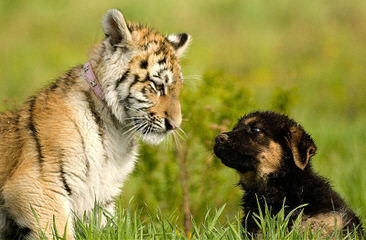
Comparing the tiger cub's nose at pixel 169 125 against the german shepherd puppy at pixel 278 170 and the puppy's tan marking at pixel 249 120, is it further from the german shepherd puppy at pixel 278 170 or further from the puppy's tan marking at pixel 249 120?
the puppy's tan marking at pixel 249 120

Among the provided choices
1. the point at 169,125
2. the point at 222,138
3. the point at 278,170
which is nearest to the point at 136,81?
the point at 169,125

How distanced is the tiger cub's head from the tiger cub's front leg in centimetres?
101

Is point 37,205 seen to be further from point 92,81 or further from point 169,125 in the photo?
point 169,125

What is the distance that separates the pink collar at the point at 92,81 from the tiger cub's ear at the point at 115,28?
346 mm

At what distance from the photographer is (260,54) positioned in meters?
17.1

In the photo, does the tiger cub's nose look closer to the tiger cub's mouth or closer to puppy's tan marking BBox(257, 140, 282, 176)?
the tiger cub's mouth

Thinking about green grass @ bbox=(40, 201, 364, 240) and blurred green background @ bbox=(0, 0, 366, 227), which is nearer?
green grass @ bbox=(40, 201, 364, 240)

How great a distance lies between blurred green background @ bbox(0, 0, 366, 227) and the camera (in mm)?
8492

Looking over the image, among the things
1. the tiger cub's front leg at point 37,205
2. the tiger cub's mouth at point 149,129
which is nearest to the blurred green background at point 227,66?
the tiger cub's mouth at point 149,129

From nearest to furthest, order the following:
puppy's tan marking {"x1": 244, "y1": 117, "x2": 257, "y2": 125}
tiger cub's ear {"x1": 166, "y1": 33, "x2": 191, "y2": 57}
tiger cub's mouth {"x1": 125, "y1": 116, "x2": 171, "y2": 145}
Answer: tiger cub's mouth {"x1": 125, "y1": 116, "x2": 171, "y2": 145} < puppy's tan marking {"x1": 244, "y1": 117, "x2": 257, "y2": 125} < tiger cub's ear {"x1": 166, "y1": 33, "x2": 191, "y2": 57}

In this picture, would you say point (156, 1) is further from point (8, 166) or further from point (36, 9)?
point (8, 166)

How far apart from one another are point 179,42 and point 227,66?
31.0ft

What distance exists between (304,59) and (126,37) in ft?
35.0

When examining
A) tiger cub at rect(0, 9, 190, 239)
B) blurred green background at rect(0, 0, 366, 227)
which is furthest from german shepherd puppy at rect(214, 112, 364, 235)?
blurred green background at rect(0, 0, 366, 227)
